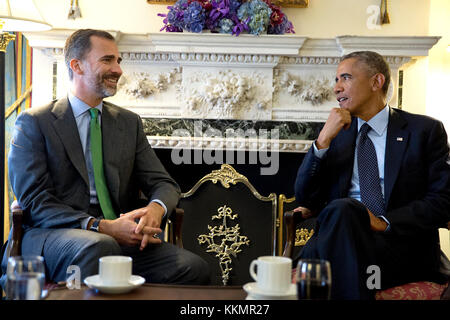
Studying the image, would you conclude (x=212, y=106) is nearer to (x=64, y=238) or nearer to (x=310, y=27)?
(x=310, y=27)

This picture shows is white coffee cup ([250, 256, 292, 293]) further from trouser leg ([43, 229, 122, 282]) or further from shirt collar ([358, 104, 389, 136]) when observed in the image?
shirt collar ([358, 104, 389, 136])

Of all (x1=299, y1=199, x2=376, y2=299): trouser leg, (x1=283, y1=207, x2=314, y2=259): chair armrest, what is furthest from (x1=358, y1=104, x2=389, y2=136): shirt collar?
(x1=299, y1=199, x2=376, y2=299): trouser leg

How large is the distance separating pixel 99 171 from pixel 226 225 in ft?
3.96

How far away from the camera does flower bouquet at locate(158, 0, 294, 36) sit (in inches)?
126

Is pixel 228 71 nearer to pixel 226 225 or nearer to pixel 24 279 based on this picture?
pixel 226 225

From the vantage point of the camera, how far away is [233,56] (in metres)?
3.30

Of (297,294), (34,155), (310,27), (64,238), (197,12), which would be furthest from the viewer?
(310,27)

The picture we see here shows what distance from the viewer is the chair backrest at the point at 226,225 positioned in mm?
3396

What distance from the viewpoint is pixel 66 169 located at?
7.56 ft

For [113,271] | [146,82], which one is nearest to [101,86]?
[146,82]

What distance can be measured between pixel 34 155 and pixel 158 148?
122cm
